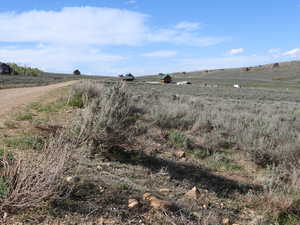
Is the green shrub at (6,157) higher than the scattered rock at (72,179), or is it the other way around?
the green shrub at (6,157)

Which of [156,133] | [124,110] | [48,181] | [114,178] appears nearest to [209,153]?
[156,133]

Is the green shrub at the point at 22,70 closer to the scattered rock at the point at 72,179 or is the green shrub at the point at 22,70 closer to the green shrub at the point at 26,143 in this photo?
the green shrub at the point at 26,143

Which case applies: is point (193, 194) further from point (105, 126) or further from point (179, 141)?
point (179, 141)

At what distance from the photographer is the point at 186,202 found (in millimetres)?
3881

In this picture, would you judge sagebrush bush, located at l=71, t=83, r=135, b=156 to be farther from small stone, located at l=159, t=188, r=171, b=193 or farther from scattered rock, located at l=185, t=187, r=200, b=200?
scattered rock, located at l=185, t=187, r=200, b=200

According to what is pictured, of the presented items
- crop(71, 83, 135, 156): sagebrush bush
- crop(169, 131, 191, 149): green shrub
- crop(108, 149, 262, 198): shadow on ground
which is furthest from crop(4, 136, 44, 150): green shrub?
crop(169, 131, 191, 149): green shrub

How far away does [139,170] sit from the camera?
4961 millimetres

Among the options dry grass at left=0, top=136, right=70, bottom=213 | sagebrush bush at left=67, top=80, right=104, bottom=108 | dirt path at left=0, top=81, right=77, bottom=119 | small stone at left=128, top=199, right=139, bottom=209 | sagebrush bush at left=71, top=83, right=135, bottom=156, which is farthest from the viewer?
sagebrush bush at left=67, top=80, right=104, bottom=108

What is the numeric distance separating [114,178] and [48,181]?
136cm

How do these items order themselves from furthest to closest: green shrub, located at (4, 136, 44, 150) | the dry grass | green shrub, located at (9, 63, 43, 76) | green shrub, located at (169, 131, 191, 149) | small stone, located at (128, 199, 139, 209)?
green shrub, located at (9, 63, 43, 76)
green shrub, located at (169, 131, 191, 149)
green shrub, located at (4, 136, 44, 150)
small stone, located at (128, 199, 139, 209)
the dry grass

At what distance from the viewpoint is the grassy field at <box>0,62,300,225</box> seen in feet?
9.74

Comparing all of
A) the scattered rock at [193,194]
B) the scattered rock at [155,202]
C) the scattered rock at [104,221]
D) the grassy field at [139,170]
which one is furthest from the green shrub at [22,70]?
the scattered rock at [104,221]

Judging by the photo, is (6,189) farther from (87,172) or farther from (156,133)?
(156,133)

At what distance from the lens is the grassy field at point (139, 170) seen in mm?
2969
